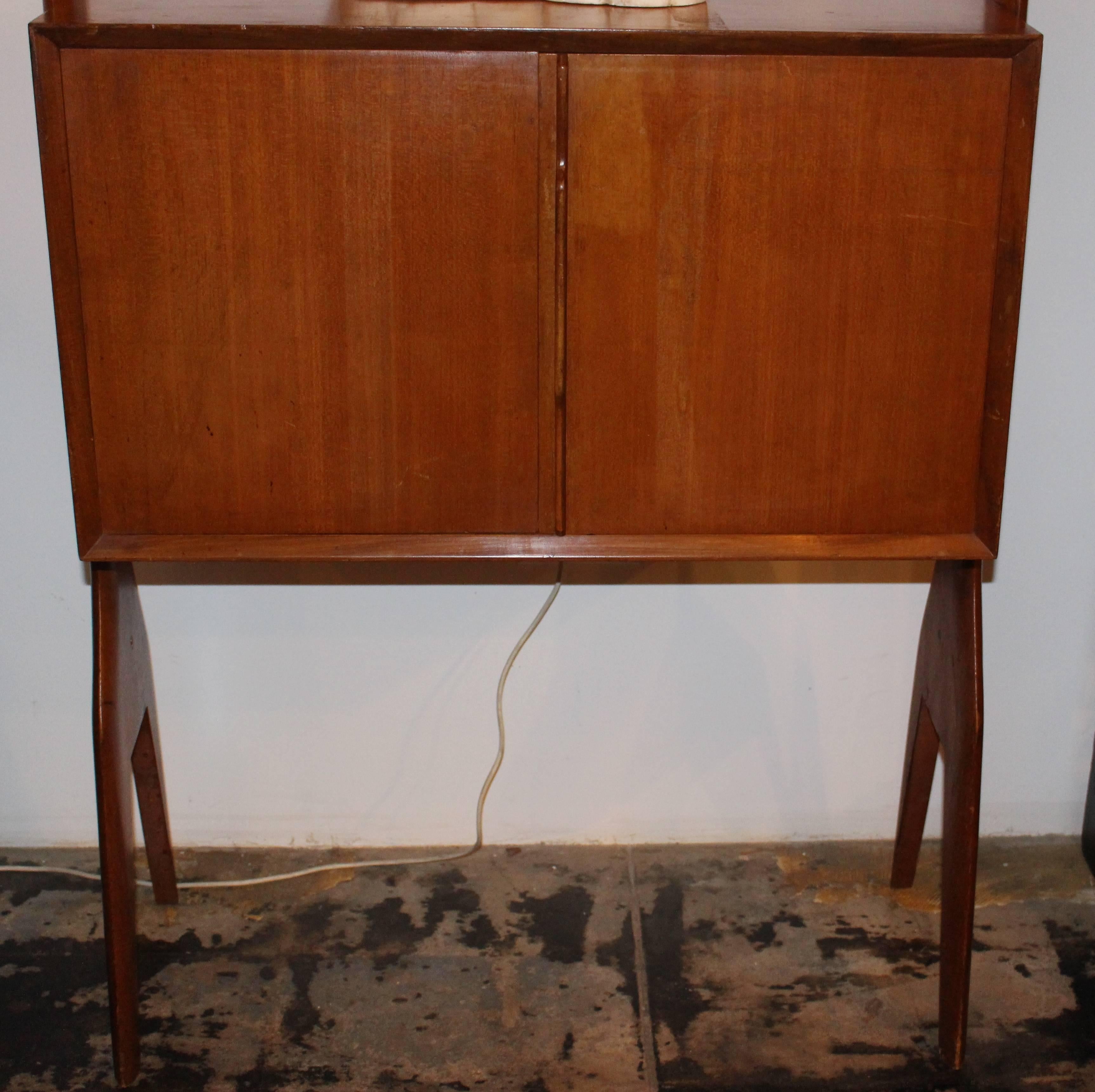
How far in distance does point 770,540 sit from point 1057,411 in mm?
688

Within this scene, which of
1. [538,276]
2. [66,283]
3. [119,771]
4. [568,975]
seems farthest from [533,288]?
[568,975]

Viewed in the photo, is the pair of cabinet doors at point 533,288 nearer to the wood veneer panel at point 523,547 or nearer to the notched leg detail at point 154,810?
the wood veneer panel at point 523,547

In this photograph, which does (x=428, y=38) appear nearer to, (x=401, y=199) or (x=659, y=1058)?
(x=401, y=199)

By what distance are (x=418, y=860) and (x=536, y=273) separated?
3.67ft

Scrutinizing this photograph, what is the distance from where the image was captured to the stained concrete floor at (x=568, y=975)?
177 cm

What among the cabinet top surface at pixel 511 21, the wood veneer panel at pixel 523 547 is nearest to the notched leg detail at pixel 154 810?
the wood veneer panel at pixel 523 547

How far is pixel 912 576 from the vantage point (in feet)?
6.98

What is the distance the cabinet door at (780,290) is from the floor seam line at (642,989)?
2.39 feet

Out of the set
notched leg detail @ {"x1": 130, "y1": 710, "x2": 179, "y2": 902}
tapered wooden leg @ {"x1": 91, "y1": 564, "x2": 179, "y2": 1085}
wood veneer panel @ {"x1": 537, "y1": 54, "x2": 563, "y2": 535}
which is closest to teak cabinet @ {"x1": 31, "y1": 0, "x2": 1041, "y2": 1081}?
wood veneer panel @ {"x1": 537, "y1": 54, "x2": 563, "y2": 535}

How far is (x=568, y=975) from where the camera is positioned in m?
1.94

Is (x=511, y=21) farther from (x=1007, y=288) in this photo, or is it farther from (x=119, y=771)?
(x=119, y=771)

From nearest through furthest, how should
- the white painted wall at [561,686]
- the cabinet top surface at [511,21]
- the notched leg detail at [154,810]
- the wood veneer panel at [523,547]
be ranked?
the cabinet top surface at [511,21] → the wood veneer panel at [523,547] → the notched leg detail at [154,810] → the white painted wall at [561,686]

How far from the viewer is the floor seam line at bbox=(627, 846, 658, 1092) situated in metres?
1.76

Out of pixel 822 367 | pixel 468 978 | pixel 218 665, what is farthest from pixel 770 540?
pixel 218 665
